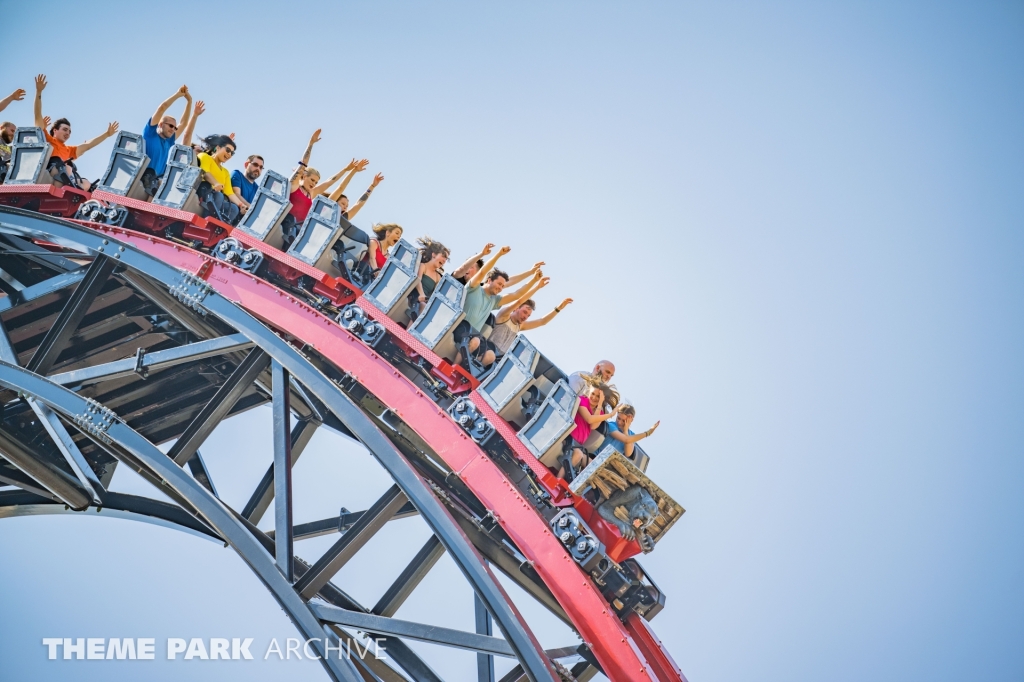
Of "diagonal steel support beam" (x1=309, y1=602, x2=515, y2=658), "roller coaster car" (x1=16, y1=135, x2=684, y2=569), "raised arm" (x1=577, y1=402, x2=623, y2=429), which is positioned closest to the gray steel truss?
"diagonal steel support beam" (x1=309, y1=602, x2=515, y2=658)

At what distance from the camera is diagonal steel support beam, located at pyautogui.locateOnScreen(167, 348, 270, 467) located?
8.95 metres

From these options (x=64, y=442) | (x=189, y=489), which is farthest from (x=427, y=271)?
(x=64, y=442)

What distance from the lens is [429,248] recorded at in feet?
32.1

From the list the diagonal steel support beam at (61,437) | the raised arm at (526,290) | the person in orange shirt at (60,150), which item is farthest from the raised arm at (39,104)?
the raised arm at (526,290)

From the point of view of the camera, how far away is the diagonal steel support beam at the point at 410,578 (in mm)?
8812

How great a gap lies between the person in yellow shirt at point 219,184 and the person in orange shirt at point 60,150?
117 centimetres

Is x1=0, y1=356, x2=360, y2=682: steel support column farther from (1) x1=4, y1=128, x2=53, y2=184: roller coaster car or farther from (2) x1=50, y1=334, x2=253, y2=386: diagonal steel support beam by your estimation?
(1) x1=4, y1=128, x2=53, y2=184: roller coaster car

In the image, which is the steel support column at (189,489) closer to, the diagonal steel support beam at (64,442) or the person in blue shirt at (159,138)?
the diagonal steel support beam at (64,442)

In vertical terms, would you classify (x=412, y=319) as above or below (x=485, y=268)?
below

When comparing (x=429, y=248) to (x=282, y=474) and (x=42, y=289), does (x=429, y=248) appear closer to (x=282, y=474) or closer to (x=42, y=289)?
(x=282, y=474)

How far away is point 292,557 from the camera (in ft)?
26.1

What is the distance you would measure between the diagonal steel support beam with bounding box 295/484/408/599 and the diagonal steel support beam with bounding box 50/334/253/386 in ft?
6.73

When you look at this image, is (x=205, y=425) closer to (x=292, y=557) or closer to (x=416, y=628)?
(x=292, y=557)

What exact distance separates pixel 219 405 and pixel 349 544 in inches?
80.8
